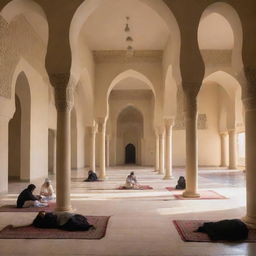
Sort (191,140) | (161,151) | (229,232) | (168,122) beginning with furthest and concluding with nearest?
(161,151)
(168,122)
(191,140)
(229,232)

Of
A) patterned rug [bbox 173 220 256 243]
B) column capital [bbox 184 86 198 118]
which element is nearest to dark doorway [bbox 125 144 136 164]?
column capital [bbox 184 86 198 118]

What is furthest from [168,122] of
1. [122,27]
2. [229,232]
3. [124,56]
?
[229,232]

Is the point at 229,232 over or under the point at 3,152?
under

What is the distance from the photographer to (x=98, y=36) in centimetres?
1244

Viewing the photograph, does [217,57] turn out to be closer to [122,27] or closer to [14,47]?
[122,27]

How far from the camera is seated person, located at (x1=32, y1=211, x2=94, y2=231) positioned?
17.4 ft

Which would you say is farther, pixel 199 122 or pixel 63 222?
pixel 199 122

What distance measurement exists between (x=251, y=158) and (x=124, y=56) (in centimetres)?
948

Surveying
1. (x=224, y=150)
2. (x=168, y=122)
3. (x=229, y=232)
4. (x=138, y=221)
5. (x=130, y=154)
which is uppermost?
(x=168, y=122)

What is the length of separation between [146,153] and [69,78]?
20.6 meters

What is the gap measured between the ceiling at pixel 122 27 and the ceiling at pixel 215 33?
4.40 ft

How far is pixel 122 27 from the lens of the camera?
37.9 ft

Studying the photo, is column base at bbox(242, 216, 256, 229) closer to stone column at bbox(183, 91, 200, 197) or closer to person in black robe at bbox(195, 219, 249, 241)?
person in black robe at bbox(195, 219, 249, 241)

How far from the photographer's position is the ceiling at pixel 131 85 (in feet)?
66.4
